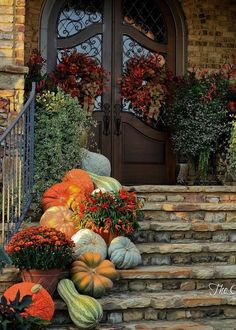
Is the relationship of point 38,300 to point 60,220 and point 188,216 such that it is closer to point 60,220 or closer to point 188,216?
point 60,220

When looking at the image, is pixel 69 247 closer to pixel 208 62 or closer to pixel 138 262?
pixel 138 262

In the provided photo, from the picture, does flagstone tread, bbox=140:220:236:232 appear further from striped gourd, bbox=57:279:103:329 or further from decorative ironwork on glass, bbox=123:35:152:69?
decorative ironwork on glass, bbox=123:35:152:69

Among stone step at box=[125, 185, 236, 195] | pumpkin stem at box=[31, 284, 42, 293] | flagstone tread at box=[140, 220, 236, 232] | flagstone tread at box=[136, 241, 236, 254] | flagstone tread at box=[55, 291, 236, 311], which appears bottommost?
flagstone tread at box=[55, 291, 236, 311]

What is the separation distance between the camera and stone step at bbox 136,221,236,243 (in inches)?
202

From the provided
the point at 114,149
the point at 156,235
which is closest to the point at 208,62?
the point at 114,149

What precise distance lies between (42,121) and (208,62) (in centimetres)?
296

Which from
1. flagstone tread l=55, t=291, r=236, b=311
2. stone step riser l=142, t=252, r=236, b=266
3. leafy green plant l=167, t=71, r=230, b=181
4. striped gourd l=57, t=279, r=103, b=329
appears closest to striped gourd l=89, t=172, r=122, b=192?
stone step riser l=142, t=252, r=236, b=266

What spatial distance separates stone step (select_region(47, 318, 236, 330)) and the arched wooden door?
3.40 meters

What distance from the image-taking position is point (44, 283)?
4016 millimetres

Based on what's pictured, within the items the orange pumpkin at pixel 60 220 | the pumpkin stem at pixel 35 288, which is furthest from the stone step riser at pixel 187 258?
the pumpkin stem at pixel 35 288

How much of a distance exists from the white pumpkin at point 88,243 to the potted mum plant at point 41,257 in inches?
14.1

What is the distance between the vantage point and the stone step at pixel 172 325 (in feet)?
13.0

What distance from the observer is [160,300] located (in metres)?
4.16

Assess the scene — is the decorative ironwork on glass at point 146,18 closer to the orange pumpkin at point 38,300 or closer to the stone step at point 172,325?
the stone step at point 172,325
